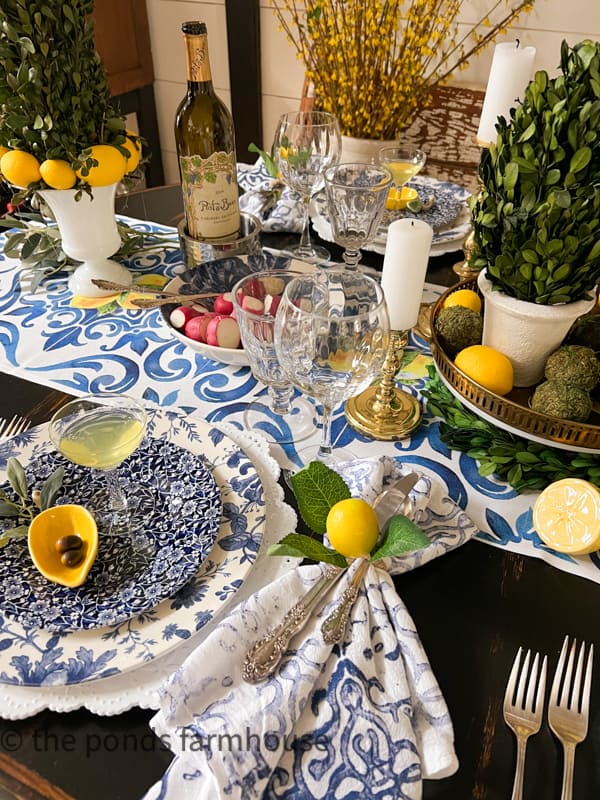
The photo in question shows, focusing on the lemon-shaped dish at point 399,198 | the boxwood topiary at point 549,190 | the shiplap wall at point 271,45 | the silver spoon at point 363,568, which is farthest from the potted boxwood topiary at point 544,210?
the shiplap wall at point 271,45

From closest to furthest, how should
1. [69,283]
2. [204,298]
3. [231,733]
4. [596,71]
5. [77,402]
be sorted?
[231,733] → [596,71] → [77,402] → [204,298] → [69,283]

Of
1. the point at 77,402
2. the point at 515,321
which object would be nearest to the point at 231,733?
the point at 77,402

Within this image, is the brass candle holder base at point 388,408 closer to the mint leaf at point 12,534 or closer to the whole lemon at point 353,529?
the whole lemon at point 353,529

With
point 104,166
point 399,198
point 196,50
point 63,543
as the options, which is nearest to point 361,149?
point 399,198

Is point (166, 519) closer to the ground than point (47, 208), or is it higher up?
closer to the ground

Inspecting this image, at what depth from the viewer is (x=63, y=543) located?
60 centimetres

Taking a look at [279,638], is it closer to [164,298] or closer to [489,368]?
[489,368]

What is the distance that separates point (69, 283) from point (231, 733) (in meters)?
0.88

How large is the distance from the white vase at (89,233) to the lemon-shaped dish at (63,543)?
57 cm

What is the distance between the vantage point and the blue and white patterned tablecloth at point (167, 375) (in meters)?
0.71

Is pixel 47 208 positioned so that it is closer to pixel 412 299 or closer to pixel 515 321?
pixel 412 299

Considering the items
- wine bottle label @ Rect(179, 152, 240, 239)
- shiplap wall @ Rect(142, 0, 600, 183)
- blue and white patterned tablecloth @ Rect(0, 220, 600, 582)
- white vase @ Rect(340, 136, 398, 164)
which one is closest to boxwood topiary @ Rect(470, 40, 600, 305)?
blue and white patterned tablecloth @ Rect(0, 220, 600, 582)

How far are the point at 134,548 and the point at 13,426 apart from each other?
29cm

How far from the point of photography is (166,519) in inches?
26.2
